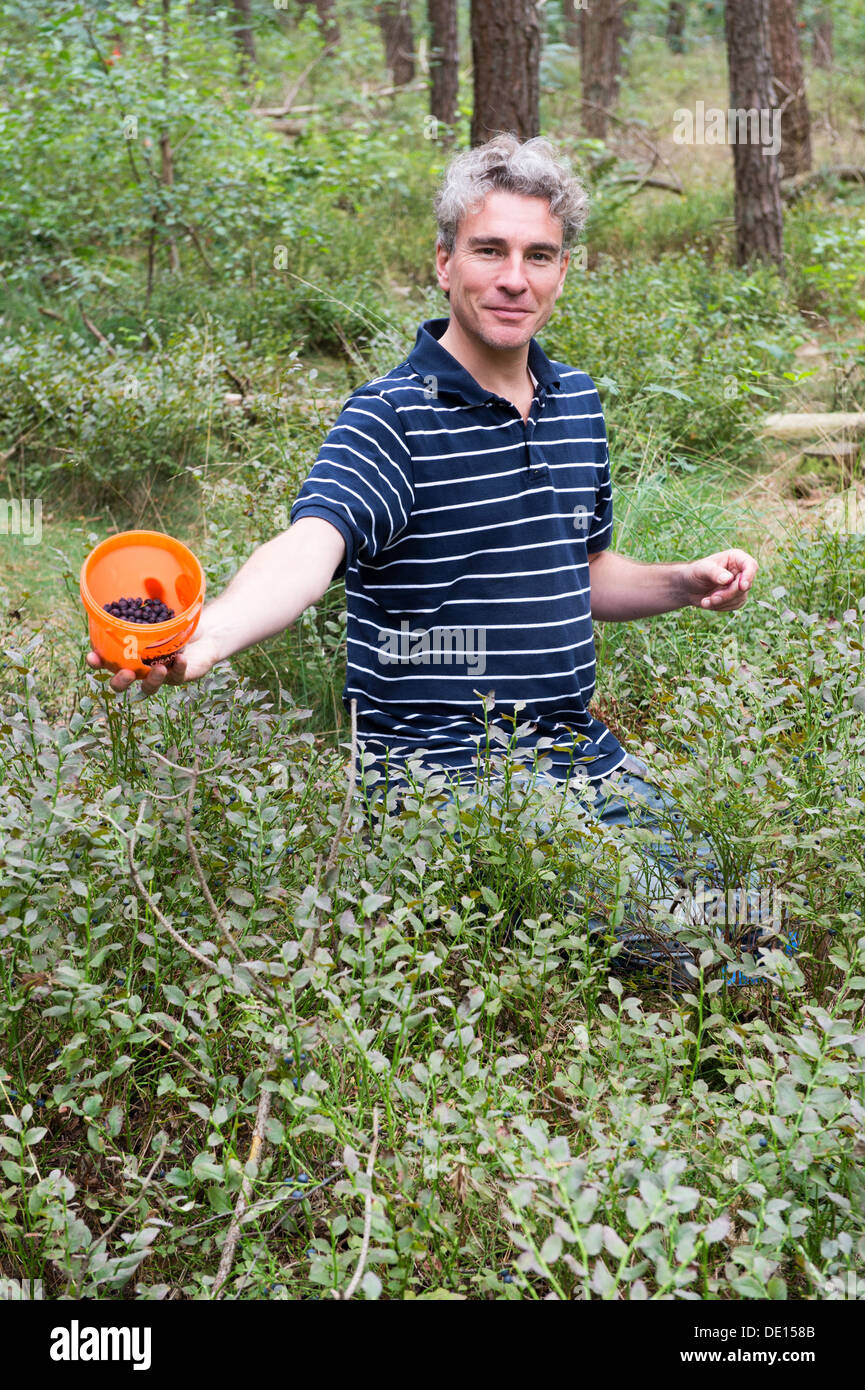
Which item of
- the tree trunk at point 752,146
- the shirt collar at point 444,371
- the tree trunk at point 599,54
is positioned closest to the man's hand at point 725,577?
the shirt collar at point 444,371

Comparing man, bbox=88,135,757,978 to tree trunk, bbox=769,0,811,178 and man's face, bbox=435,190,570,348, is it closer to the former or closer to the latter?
man's face, bbox=435,190,570,348

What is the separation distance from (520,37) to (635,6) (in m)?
22.2

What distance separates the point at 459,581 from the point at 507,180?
94cm

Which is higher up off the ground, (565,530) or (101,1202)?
(565,530)

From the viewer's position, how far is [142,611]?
75.1 inches

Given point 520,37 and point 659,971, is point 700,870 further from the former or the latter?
point 520,37

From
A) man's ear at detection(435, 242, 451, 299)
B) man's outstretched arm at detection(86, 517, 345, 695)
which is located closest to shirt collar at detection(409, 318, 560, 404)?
man's ear at detection(435, 242, 451, 299)

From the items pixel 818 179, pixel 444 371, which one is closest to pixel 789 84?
pixel 818 179

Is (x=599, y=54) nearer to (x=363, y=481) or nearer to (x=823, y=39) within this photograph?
(x=823, y=39)

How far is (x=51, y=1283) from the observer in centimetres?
175

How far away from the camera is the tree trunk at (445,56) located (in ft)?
41.9

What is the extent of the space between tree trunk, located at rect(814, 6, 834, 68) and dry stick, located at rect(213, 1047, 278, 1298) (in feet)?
61.2

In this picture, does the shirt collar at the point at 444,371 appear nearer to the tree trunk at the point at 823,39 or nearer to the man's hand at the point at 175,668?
the man's hand at the point at 175,668
